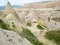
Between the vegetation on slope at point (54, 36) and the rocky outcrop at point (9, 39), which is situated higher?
the rocky outcrop at point (9, 39)

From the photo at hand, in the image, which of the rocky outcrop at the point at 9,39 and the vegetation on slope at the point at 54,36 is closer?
the rocky outcrop at the point at 9,39

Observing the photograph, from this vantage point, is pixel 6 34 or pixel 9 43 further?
pixel 6 34

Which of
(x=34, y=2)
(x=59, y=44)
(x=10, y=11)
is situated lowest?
(x=34, y=2)

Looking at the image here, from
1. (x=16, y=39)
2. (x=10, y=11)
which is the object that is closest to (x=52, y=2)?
(x=10, y=11)

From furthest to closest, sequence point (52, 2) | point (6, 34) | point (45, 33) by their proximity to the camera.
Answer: point (52, 2), point (45, 33), point (6, 34)

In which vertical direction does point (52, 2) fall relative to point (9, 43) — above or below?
below

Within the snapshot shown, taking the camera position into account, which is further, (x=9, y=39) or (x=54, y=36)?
(x=54, y=36)

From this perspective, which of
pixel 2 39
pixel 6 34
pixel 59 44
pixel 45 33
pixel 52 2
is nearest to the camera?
pixel 2 39

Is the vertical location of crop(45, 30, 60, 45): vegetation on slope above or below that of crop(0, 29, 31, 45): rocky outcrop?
below

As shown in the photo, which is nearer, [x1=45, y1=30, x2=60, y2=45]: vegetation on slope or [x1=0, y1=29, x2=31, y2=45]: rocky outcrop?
[x1=0, y1=29, x2=31, y2=45]: rocky outcrop

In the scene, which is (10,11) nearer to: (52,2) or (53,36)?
(53,36)

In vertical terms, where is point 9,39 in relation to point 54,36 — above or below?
above
